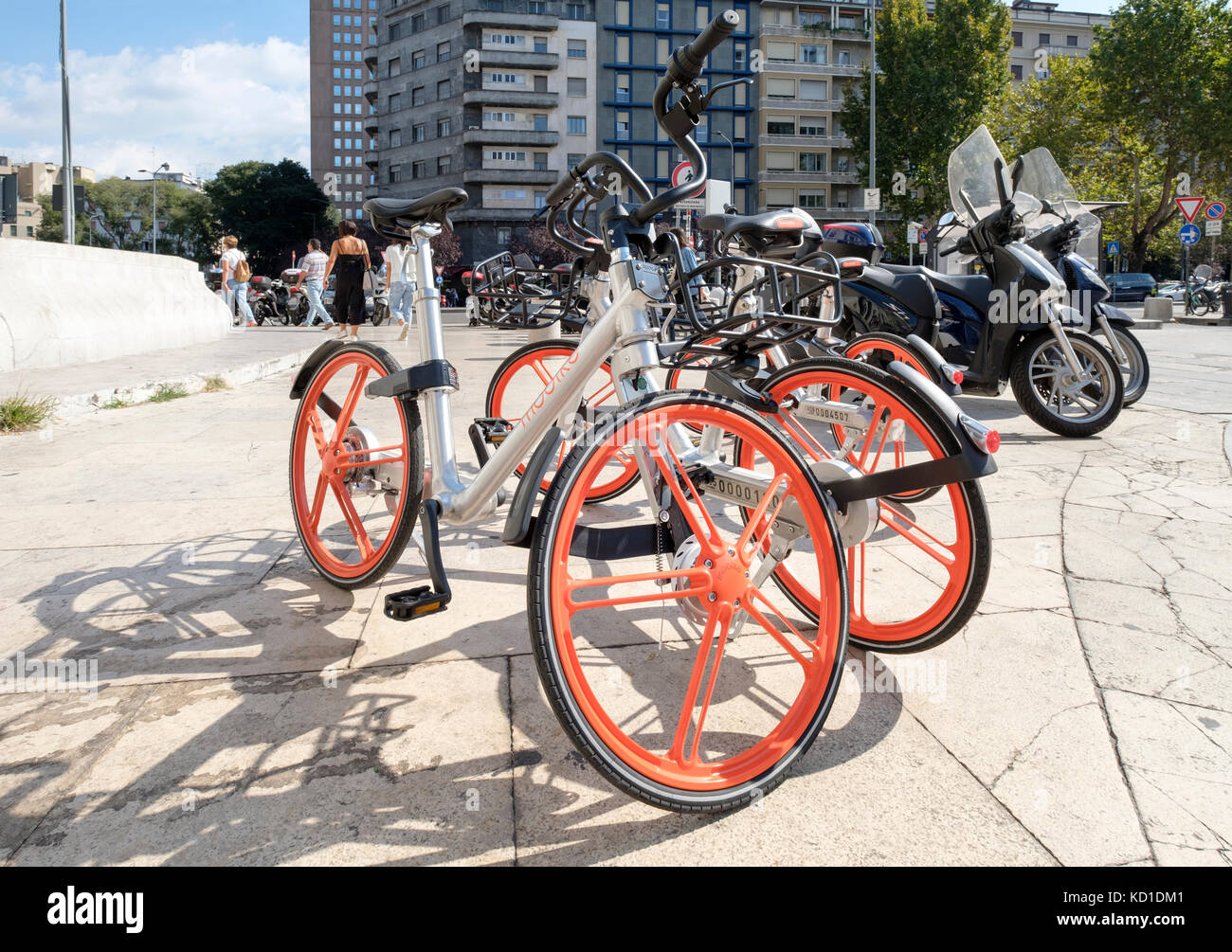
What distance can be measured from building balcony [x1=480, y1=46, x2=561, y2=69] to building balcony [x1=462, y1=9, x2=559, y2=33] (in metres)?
1.69

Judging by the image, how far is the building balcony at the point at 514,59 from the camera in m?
62.7

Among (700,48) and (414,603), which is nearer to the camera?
(700,48)

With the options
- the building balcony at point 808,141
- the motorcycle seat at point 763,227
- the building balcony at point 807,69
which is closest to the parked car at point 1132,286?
the building balcony at point 808,141

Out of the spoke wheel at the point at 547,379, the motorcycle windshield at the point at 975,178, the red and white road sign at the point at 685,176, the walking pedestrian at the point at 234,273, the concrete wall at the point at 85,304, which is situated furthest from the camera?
the walking pedestrian at the point at 234,273

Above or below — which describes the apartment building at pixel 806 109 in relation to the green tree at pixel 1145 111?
above

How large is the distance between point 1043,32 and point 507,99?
50.3 meters

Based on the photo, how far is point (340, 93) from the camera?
15688cm

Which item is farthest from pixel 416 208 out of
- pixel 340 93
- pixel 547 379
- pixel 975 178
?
pixel 340 93

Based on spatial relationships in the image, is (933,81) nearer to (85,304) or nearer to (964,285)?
(85,304)

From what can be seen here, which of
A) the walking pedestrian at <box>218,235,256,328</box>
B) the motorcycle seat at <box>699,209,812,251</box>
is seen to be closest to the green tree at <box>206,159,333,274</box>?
the walking pedestrian at <box>218,235,256,328</box>

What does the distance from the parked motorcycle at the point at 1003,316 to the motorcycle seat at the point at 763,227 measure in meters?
3.90

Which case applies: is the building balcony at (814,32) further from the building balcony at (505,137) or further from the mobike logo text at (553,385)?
the mobike logo text at (553,385)
